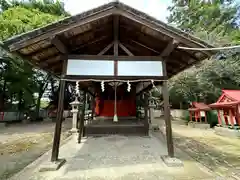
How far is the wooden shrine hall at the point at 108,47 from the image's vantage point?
3897 millimetres

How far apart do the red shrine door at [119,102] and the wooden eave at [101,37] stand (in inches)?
214

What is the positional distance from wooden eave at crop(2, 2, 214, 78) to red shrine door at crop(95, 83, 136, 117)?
214 inches

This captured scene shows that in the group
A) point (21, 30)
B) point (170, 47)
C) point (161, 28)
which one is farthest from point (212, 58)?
point (21, 30)

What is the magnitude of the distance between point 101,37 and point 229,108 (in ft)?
35.2

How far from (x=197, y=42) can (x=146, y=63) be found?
142cm

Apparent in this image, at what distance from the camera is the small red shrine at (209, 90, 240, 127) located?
10.5 m

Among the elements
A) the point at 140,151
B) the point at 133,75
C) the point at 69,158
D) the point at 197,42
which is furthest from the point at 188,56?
the point at 69,158

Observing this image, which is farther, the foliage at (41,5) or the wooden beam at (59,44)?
the foliage at (41,5)

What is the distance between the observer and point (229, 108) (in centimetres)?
1112

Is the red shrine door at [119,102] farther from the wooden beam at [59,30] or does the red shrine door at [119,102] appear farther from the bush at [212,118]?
the bush at [212,118]

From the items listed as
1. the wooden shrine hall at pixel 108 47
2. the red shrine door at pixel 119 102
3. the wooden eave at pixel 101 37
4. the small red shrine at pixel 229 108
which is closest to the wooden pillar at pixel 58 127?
the wooden shrine hall at pixel 108 47

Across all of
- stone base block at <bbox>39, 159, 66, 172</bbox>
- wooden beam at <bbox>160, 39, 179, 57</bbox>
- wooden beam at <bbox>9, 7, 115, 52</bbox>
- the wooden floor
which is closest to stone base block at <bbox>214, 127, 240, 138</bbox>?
the wooden floor

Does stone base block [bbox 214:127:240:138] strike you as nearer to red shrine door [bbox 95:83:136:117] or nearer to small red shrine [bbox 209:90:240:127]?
small red shrine [bbox 209:90:240:127]

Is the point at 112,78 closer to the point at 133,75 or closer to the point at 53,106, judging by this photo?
the point at 133,75
